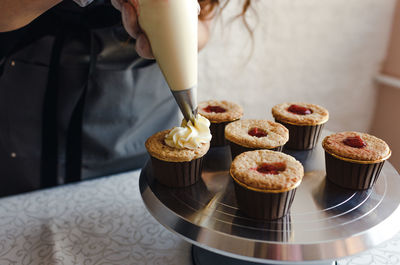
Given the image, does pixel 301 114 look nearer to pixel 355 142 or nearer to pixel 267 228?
pixel 355 142

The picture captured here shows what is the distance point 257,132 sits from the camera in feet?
2.92

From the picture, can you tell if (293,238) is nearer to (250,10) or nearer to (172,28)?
(172,28)

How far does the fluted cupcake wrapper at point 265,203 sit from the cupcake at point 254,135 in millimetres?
168

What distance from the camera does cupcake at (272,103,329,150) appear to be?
919 millimetres

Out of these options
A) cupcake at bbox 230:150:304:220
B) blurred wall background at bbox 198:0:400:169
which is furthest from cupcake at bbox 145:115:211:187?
blurred wall background at bbox 198:0:400:169

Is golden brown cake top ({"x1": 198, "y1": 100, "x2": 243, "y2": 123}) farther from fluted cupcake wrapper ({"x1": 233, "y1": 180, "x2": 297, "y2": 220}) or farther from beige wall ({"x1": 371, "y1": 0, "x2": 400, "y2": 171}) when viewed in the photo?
beige wall ({"x1": 371, "y1": 0, "x2": 400, "y2": 171})

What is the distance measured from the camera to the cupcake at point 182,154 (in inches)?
30.5

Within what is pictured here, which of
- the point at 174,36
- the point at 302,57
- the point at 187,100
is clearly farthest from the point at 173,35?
the point at 302,57

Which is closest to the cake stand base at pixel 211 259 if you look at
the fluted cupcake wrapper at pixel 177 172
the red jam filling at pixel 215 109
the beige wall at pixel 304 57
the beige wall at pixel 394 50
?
Result: the fluted cupcake wrapper at pixel 177 172

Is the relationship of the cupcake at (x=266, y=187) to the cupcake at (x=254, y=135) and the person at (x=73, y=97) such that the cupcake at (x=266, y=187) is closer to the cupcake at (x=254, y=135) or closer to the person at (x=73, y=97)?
the cupcake at (x=254, y=135)

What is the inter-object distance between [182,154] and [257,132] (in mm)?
212

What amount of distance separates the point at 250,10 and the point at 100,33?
726 mm

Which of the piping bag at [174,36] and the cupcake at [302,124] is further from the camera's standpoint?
the cupcake at [302,124]

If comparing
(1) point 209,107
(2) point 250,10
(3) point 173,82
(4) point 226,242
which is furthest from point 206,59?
(4) point 226,242
